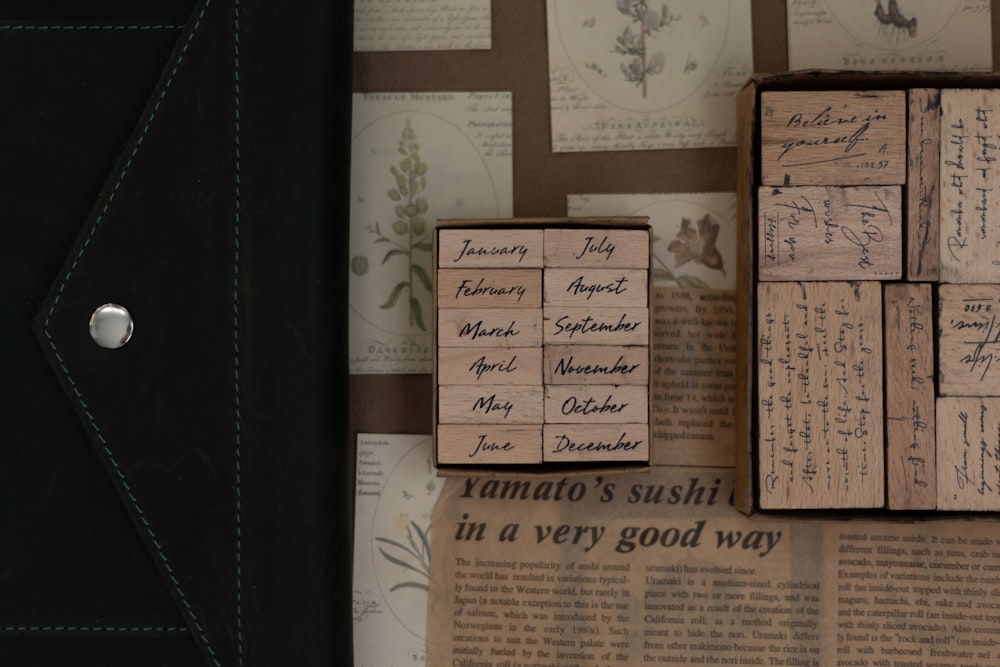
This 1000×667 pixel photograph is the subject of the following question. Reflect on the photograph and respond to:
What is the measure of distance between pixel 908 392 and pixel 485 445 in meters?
0.37

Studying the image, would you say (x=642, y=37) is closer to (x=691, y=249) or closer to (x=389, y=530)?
(x=691, y=249)

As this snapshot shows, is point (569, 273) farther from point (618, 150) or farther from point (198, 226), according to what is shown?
point (198, 226)

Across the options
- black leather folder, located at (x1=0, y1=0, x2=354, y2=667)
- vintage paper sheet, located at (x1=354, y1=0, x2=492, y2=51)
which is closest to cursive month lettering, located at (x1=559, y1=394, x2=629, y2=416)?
black leather folder, located at (x1=0, y1=0, x2=354, y2=667)

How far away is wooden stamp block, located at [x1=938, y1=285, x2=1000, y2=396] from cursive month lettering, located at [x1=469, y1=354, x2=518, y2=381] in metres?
0.38

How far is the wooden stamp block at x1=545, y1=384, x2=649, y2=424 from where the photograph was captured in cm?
71

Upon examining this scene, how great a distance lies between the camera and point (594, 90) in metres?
0.79

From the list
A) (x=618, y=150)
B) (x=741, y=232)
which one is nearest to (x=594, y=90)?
(x=618, y=150)

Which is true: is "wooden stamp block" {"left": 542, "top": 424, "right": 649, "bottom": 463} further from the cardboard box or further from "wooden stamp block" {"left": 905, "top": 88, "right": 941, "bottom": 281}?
"wooden stamp block" {"left": 905, "top": 88, "right": 941, "bottom": 281}

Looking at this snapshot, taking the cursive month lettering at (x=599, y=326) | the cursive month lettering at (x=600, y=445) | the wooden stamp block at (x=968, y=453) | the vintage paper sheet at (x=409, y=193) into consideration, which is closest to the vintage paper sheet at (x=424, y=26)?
the vintage paper sheet at (x=409, y=193)

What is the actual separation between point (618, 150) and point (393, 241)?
0.78 ft

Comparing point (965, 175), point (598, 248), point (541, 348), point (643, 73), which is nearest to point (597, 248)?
point (598, 248)

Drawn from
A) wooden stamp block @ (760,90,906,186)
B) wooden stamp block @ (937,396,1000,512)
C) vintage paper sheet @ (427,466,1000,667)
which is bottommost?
vintage paper sheet @ (427,466,1000,667)

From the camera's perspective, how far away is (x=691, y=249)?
0.78 meters

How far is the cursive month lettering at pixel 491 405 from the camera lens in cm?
71
